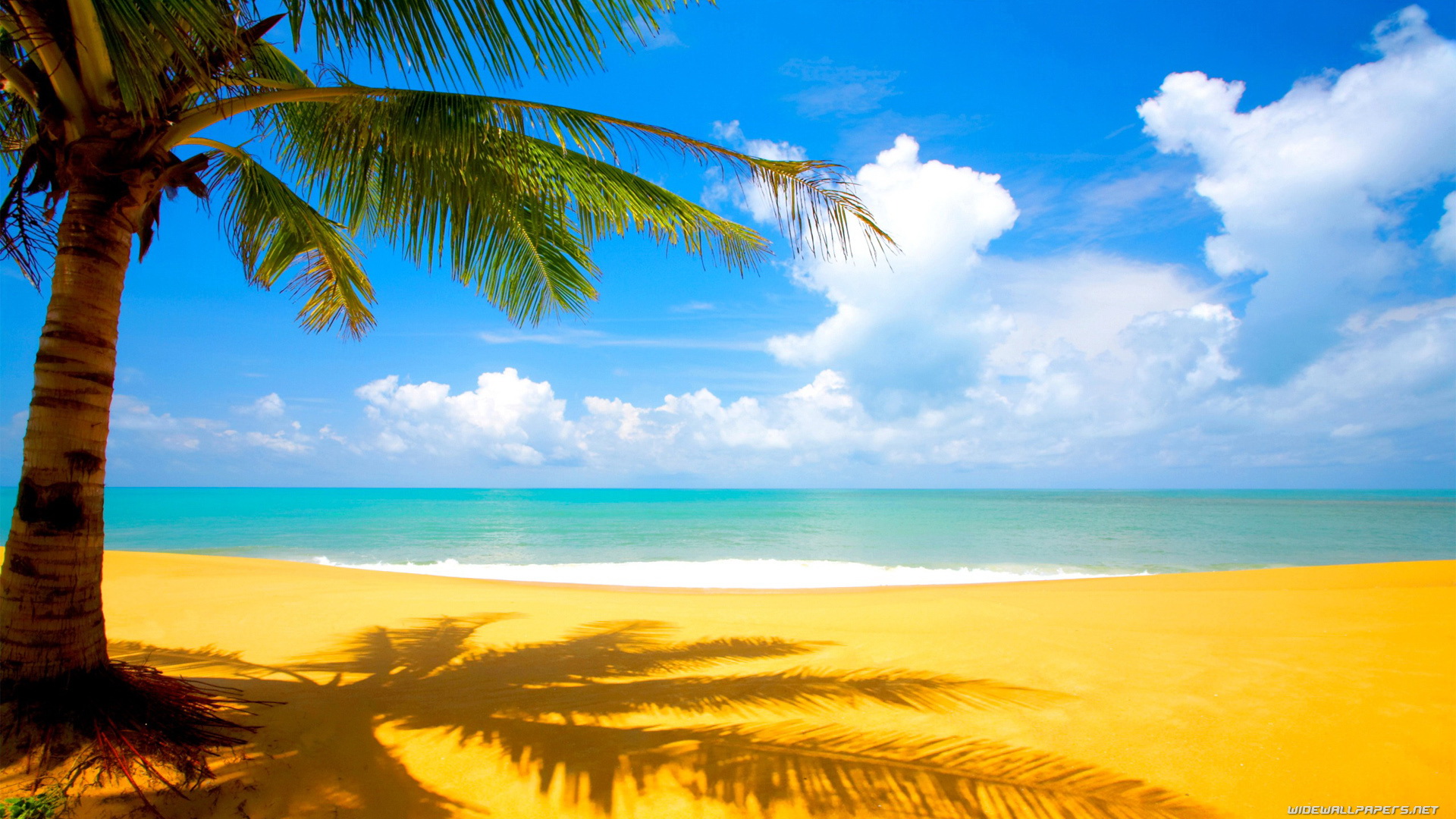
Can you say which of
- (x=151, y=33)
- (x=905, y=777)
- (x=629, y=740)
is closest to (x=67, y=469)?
(x=151, y=33)

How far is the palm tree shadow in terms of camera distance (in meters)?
2.68

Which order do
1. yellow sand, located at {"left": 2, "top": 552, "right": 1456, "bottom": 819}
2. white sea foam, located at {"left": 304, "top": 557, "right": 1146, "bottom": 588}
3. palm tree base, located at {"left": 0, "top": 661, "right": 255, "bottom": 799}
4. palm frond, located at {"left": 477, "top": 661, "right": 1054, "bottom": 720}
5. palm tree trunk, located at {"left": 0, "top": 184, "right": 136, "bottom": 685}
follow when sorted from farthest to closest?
white sea foam, located at {"left": 304, "top": 557, "right": 1146, "bottom": 588} → palm frond, located at {"left": 477, "top": 661, "right": 1054, "bottom": 720} → yellow sand, located at {"left": 2, "top": 552, "right": 1456, "bottom": 819} → palm tree trunk, located at {"left": 0, "top": 184, "right": 136, "bottom": 685} → palm tree base, located at {"left": 0, "top": 661, "right": 255, "bottom": 799}

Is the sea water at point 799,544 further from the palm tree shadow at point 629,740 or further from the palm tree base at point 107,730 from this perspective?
the palm tree base at point 107,730

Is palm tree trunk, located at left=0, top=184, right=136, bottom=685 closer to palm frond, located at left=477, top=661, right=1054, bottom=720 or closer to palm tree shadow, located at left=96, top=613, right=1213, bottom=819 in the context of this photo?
palm tree shadow, located at left=96, top=613, right=1213, bottom=819

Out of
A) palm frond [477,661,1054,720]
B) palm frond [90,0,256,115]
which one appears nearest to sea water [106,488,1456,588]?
palm frond [477,661,1054,720]

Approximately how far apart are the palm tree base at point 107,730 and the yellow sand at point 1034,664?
241 millimetres

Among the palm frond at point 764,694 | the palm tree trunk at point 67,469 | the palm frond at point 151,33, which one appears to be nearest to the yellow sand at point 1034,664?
the palm frond at point 764,694

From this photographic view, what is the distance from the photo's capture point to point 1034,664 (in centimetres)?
475

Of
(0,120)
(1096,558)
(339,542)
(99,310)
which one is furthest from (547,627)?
(339,542)

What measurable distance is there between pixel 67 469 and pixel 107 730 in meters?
1.12

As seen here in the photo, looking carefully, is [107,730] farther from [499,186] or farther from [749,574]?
[749,574]

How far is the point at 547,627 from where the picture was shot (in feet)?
19.9

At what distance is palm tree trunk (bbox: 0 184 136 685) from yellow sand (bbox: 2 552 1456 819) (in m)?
0.97

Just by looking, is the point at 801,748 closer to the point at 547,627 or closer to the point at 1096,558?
the point at 547,627
